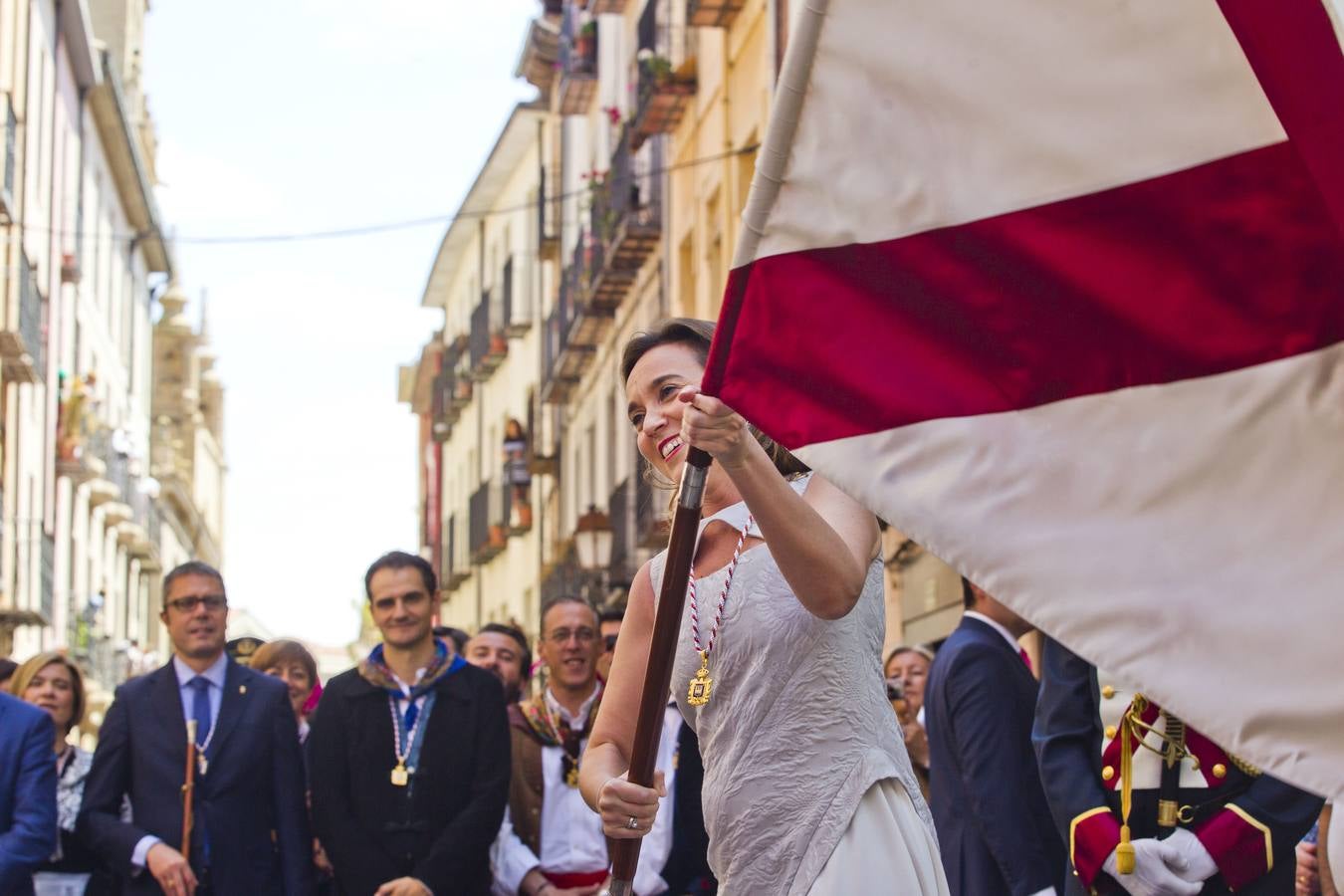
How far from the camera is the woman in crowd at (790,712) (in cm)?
411

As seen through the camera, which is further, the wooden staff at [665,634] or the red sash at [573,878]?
the red sash at [573,878]

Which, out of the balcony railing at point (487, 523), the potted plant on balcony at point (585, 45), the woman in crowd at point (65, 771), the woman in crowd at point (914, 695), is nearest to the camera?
the woman in crowd at point (65, 771)

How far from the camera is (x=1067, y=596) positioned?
357 centimetres

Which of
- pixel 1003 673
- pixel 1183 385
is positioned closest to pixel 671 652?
pixel 1183 385

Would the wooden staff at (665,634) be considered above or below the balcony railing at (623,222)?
below

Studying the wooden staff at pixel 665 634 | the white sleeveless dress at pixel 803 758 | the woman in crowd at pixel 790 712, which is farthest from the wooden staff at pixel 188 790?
the wooden staff at pixel 665 634

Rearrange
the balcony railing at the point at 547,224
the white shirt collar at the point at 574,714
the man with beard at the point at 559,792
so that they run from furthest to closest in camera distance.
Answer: the balcony railing at the point at 547,224 → the white shirt collar at the point at 574,714 → the man with beard at the point at 559,792

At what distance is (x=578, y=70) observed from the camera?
3731 centimetres

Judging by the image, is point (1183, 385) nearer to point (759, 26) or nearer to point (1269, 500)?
point (1269, 500)

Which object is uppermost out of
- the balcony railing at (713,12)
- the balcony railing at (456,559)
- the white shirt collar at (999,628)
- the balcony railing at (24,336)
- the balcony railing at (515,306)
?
the balcony railing at (515,306)

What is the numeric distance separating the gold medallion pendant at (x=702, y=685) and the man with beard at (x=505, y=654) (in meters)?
7.47

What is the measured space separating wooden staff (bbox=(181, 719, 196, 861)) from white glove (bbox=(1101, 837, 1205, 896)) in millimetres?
4491

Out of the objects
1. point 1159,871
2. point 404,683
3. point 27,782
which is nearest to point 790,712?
point 1159,871

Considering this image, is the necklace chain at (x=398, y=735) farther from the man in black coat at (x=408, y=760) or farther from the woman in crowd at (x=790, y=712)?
the woman in crowd at (x=790, y=712)
